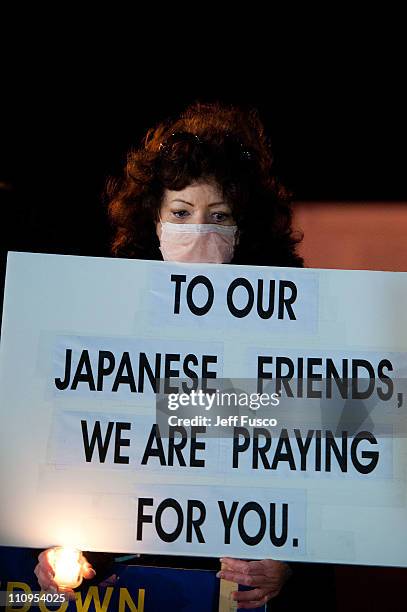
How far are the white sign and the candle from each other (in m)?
0.02

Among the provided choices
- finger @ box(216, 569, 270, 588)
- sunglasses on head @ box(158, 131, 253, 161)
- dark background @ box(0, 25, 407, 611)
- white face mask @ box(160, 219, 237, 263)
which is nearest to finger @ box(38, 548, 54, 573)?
finger @ box(216, 569, 270, 588)

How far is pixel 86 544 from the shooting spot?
170 centimetres

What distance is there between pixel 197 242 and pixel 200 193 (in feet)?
0.42

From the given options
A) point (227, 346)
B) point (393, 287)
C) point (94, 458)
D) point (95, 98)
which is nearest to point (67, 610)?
point (94, 458)

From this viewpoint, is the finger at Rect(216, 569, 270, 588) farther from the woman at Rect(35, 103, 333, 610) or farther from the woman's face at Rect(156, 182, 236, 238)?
the woman's face at Rect(156, 182, 236, 238)

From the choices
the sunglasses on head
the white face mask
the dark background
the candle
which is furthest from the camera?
the dark background

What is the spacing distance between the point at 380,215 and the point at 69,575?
1.67m

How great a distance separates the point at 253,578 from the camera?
175 cm

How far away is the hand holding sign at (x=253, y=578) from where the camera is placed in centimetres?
174

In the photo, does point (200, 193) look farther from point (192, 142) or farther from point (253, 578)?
point (253, 578)

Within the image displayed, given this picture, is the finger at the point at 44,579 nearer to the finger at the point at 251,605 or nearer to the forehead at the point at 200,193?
the finger at the point at 251,605

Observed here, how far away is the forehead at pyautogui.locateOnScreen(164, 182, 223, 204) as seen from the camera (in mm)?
2014

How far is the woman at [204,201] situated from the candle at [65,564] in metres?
0.48

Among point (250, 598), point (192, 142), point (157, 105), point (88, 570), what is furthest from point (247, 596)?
point (157, 105)
